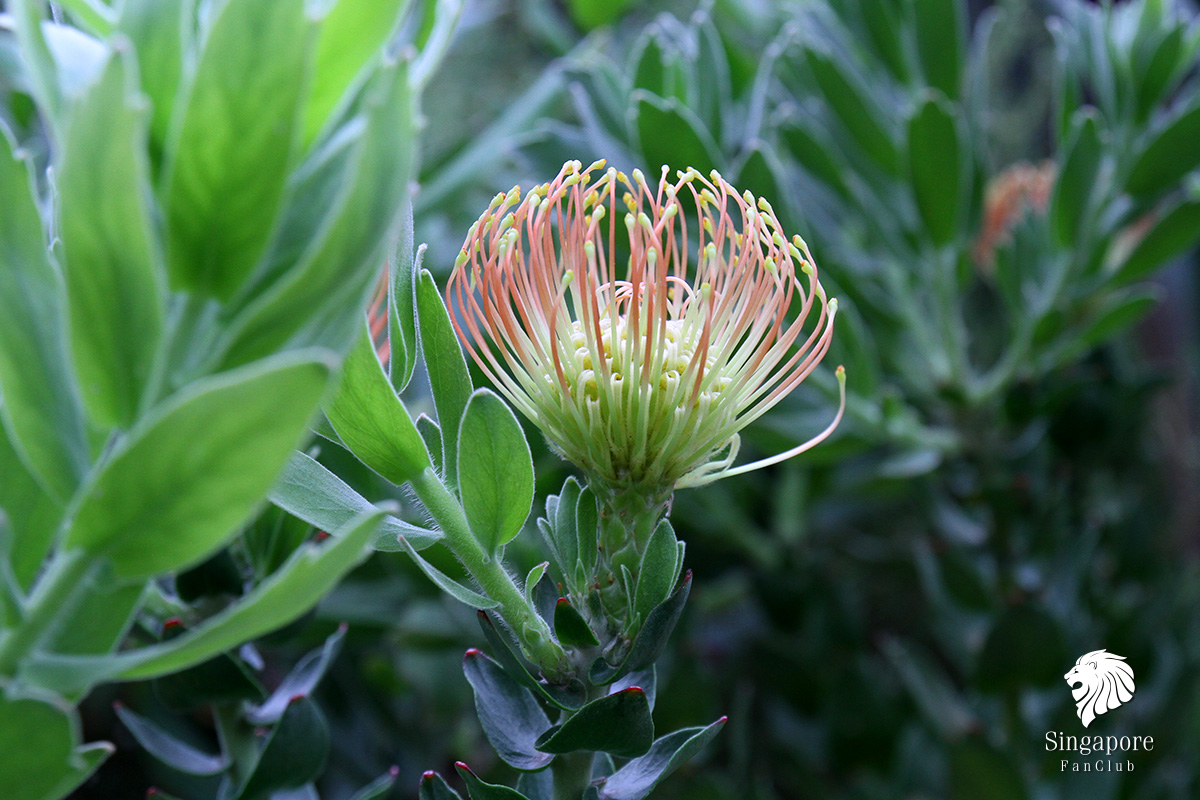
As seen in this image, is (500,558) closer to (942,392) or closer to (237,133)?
(237,133)

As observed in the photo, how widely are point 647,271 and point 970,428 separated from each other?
57cm

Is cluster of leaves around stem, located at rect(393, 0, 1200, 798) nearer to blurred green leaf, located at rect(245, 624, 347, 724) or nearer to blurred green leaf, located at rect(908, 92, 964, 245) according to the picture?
blurred green leaf, located at rect(908, 92, 964, 245)

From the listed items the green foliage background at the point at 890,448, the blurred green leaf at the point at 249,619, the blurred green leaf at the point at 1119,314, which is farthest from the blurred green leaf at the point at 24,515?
the blurred green leaf at the point at 1119,314

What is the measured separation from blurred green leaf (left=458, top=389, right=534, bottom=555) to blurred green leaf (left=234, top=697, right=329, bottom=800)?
142mm

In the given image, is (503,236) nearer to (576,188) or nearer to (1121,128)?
(576,188)

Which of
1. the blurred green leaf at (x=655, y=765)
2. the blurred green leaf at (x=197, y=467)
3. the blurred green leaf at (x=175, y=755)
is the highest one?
the blurred green leaf at (x=197, y=467)

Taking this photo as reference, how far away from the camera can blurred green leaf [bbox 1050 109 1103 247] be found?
67 centimetres

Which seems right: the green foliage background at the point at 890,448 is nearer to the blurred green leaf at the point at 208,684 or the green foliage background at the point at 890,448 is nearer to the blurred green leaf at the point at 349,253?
the blurred green leaf at the point at 208,684

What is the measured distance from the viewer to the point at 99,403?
0.23 m

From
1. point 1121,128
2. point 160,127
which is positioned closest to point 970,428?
point 1121,128

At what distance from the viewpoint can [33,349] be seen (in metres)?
0.24

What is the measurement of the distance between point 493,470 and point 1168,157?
0.61 m

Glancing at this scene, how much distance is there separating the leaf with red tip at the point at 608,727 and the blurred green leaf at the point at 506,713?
2 cm

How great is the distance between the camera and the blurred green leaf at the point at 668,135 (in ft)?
1.78
